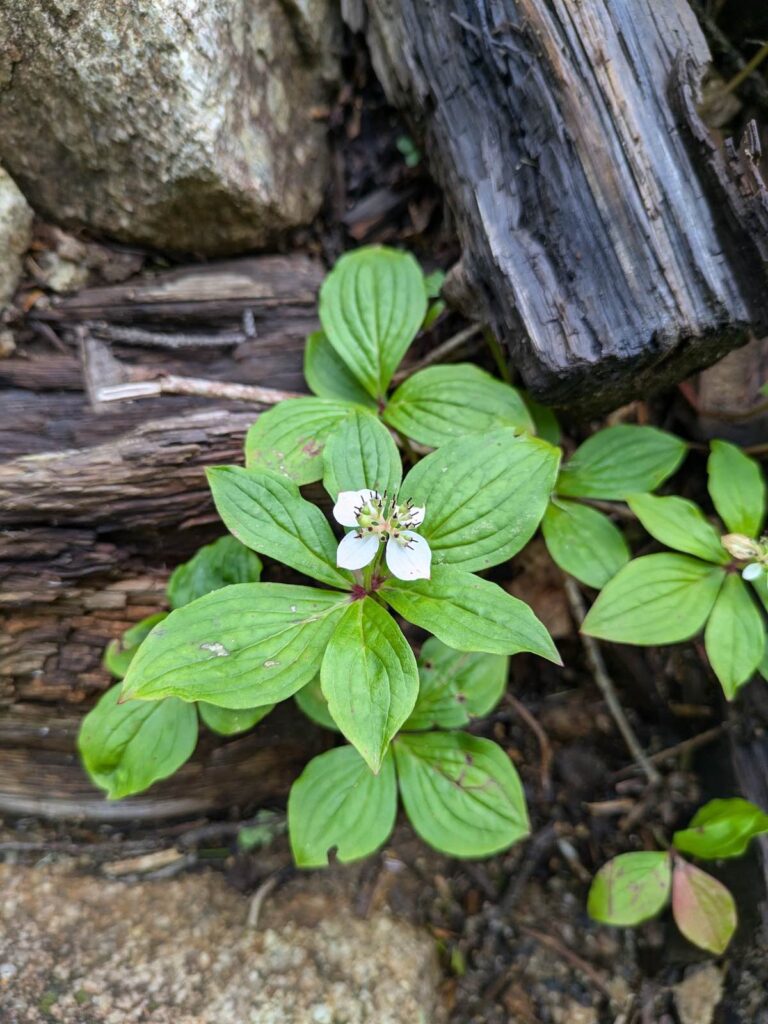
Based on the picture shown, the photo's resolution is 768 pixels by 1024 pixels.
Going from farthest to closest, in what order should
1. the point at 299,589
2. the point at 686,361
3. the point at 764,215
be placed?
the point at 686,361 → the point at 764,215 → the point at 299,589

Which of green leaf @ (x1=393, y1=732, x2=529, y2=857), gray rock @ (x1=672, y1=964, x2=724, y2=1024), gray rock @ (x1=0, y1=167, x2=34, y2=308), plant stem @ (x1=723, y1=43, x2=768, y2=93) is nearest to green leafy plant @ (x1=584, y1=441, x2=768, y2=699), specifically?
green leaf @ (x1=393, y1=732, x2=529, y2=857)

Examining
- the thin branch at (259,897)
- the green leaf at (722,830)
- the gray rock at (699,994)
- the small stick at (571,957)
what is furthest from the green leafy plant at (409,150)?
the gray rock at (699,994)

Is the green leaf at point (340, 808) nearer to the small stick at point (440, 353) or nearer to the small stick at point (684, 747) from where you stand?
the small stick at point (684, 747)

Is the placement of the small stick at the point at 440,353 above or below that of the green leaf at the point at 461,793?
above

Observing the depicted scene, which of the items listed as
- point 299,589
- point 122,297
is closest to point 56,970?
point 299,589

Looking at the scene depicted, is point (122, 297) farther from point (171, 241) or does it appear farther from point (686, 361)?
point (686, 361)

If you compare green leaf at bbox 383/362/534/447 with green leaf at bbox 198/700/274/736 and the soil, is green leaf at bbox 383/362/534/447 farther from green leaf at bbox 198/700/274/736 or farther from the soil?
green leaf at bbox 198/700/274/736
